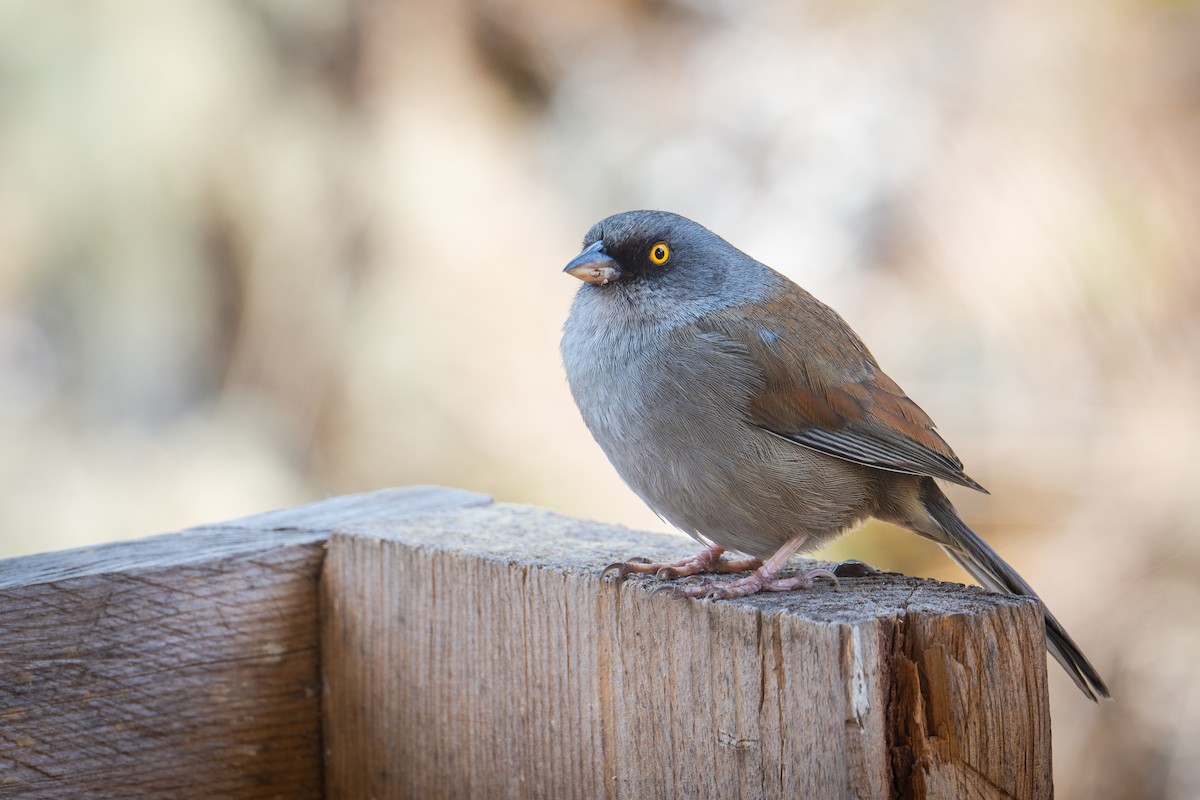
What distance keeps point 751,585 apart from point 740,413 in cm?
50

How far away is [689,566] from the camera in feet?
7.87

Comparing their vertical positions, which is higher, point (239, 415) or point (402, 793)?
point (239, 415)

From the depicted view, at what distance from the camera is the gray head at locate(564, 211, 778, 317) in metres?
2.83

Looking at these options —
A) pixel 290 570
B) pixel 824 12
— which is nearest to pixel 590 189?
pixel 824 12

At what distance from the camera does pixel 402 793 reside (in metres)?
2.45

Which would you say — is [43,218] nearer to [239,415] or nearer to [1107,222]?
[239,415]

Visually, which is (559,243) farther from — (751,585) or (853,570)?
(751,585)

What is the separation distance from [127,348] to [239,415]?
694 millimetres

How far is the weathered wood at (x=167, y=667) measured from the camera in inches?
86.8

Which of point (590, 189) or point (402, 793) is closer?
point (402, 793)

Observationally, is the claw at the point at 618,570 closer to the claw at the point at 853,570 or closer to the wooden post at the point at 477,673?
the wooden post at the point at 477,673

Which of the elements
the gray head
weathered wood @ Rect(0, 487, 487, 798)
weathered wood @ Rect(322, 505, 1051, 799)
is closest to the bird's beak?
the gray head

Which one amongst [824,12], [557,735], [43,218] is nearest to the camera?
[557,735]

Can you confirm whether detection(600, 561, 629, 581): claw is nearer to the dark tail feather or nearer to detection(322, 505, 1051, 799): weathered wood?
detection(322, 505, 1051, 799): weathered wood
